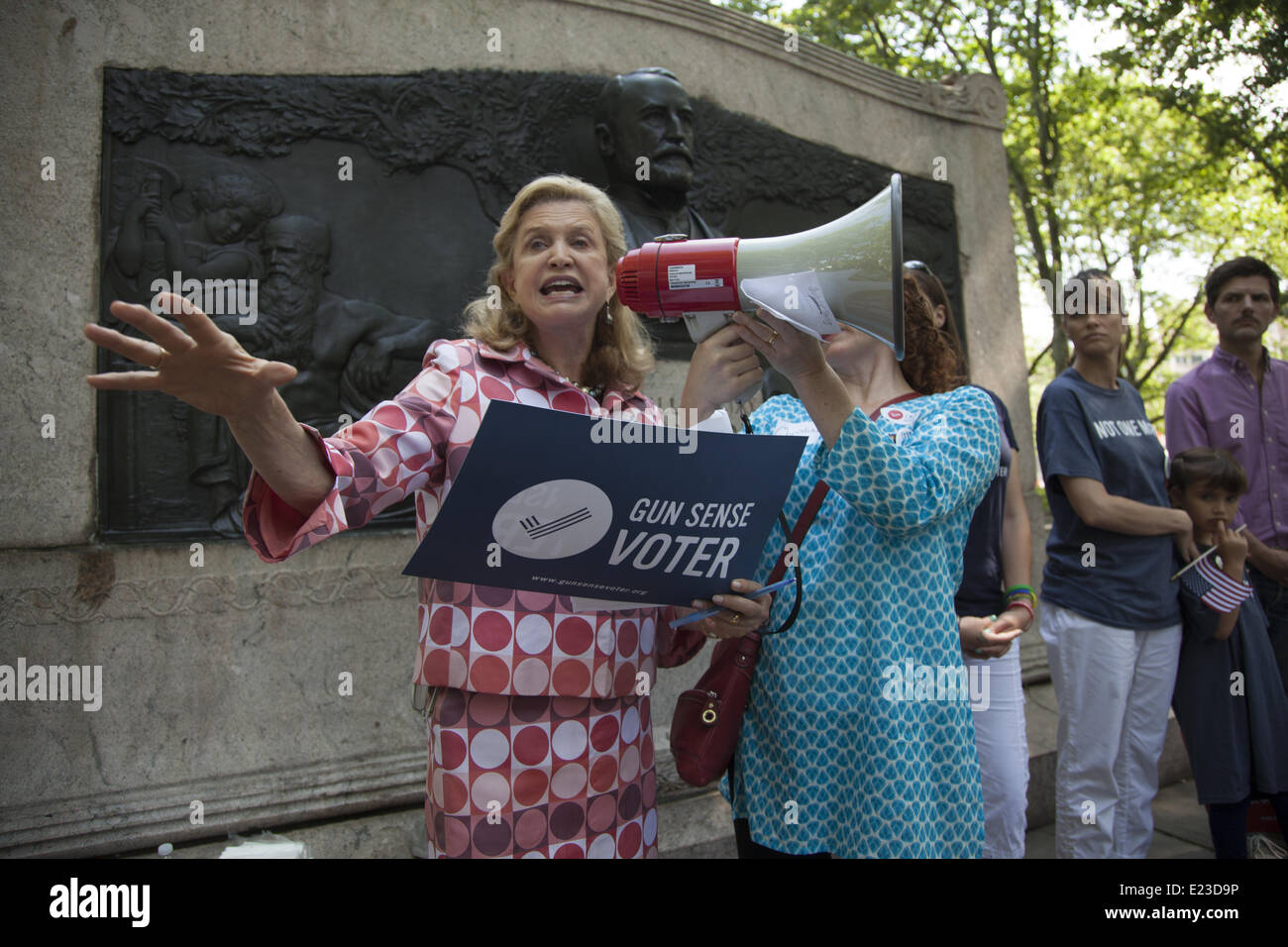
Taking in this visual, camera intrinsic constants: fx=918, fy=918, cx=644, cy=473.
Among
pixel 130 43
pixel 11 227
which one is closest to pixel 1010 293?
pixel 130 43

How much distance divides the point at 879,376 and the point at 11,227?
11.6 ft

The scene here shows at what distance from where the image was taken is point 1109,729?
Result: 3803 mm

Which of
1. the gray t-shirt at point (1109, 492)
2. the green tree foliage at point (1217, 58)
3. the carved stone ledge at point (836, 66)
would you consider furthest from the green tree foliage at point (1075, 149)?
the gray t-shirt at point (1109, 492)

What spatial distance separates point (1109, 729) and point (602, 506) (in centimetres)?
305

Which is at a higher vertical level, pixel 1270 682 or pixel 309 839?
pixel 1270 682

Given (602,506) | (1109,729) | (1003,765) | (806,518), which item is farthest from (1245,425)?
(602,506)

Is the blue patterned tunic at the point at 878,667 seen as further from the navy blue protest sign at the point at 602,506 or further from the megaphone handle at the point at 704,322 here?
the megaphone handle at the point at 704,322

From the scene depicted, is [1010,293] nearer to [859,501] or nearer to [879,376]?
[879,376]

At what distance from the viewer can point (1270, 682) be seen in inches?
153

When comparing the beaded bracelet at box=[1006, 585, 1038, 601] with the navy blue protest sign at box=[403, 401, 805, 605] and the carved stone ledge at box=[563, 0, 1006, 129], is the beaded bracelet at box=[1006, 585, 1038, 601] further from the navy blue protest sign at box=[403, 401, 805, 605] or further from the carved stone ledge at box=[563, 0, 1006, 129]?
the carved stone ledge at box=[563, 0, 1006, 129]

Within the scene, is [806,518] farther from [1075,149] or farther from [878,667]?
[1075,149]

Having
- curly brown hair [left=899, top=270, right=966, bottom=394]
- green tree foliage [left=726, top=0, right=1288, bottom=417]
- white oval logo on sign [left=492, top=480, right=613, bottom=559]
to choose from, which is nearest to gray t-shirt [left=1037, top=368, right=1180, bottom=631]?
curly brown hair [left=899, top=270, right=966, bottom=394]

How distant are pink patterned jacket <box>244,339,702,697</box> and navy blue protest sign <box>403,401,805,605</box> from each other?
20 centimetres

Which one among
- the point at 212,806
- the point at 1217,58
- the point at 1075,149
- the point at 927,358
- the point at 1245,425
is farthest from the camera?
the point at 1075,149
